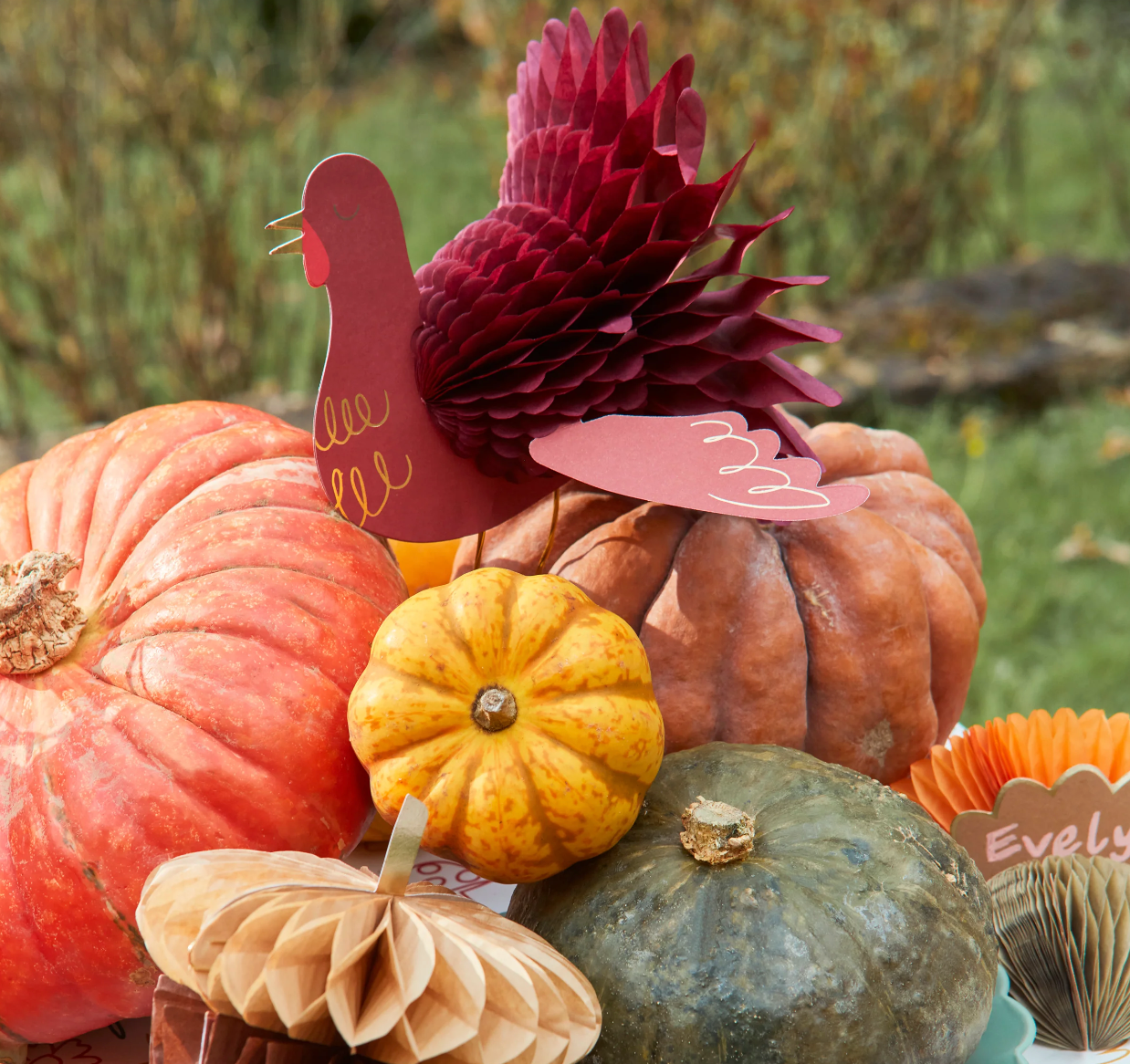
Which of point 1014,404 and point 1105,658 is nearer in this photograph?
point 1105,658

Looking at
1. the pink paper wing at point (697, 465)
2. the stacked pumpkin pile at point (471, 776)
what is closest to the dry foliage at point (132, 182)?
the stacked pumpkin pile at point (471, 776)

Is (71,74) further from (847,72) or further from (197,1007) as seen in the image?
(197,1007)

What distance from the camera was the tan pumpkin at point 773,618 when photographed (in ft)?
4.14

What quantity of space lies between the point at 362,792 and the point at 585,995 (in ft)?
1.23

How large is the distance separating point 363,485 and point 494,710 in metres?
0.29

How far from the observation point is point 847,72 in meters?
4.59

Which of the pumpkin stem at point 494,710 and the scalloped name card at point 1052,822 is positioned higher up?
the pumpkin stem at point 494,710

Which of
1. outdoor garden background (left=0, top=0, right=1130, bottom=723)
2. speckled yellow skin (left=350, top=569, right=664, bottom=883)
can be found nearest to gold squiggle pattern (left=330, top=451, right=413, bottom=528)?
speckled yellow skin (left=350, top=569, right=664, bottom=883)

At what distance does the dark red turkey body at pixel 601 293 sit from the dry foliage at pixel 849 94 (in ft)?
10.1

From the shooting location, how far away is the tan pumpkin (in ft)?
4.14

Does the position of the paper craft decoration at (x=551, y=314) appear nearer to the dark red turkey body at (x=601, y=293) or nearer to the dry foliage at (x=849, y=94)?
the dark red turkey body at (x=601, y=293)

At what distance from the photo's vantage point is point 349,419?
1.15m

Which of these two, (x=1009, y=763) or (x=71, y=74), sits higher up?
(x=71, y=74)

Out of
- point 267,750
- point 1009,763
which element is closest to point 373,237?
point 267,750
